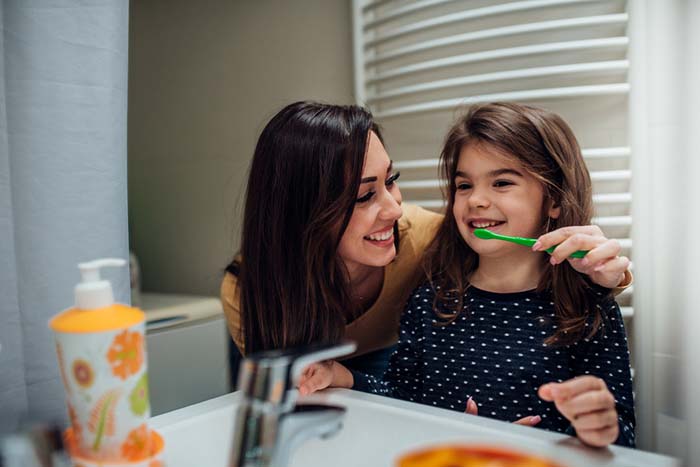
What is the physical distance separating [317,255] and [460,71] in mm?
521

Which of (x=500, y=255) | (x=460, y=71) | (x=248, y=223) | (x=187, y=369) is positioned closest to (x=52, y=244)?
(x=248, y=223)

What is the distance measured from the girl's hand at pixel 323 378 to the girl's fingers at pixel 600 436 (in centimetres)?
33

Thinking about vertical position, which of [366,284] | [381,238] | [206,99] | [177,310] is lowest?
[177,310]

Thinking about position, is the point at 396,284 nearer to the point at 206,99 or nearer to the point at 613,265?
the point at 613,265

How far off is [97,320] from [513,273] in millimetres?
711

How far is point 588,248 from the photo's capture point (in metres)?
0.82

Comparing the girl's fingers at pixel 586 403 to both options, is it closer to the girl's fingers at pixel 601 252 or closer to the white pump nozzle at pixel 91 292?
the girl's fingers at pixel 601 252

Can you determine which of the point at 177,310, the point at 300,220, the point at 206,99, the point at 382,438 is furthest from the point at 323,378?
the point at 206,99

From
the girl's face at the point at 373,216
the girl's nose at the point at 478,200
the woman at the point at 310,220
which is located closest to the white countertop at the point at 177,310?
the woman at the point at 310,220

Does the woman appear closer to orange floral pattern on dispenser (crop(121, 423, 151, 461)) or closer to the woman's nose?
the woman's nose

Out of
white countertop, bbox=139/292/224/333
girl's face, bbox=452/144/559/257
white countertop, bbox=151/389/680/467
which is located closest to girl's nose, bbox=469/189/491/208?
girl's face, bbox=452/144/559/257

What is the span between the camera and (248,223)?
3.38 ft

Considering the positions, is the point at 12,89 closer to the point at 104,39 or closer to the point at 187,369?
the point at 104,39

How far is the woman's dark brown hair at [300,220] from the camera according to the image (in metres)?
0.96
